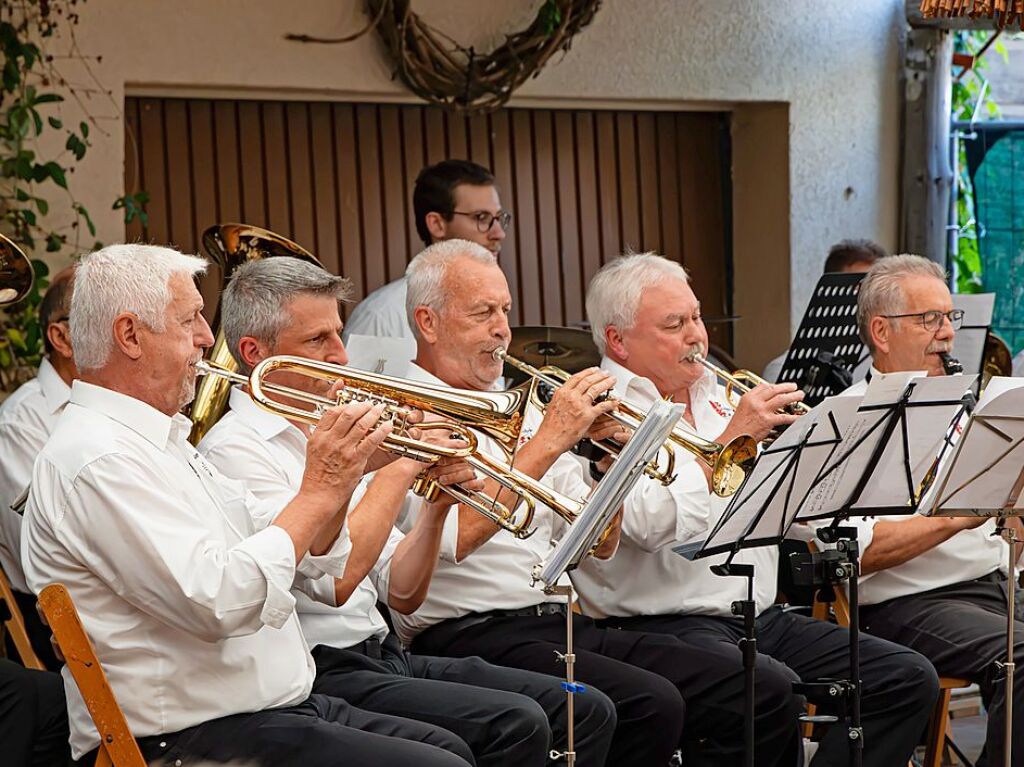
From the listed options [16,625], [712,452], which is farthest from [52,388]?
[712,452]

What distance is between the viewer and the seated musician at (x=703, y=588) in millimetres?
3934

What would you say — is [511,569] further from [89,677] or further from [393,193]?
[393,193]

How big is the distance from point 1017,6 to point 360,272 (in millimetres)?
2672

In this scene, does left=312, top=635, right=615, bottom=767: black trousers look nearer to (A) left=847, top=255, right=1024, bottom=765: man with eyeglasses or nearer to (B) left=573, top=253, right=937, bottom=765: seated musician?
(B) left=573, top=253, right=937, bottom=765: seated musician

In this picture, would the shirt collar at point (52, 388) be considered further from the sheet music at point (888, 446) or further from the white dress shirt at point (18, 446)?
the sheet music at point (888, 446)

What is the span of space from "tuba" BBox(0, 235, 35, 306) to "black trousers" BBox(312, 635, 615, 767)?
46.2 inches

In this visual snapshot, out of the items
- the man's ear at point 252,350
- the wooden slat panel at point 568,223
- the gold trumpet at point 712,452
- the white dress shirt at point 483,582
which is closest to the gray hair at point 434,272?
the gold trumpet at point 712,452

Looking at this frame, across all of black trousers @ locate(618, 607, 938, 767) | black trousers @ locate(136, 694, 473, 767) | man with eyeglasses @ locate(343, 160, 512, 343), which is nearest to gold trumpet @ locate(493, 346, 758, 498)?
black trousers @ locate(618, 607, 938, 767)

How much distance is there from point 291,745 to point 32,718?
2.94ft

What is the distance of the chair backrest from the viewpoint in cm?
378

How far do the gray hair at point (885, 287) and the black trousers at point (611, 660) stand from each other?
55.3 inches

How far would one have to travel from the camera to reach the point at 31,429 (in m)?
4.14

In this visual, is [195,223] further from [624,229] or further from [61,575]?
[61,575]

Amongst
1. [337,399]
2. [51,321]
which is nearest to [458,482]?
[337,399]
